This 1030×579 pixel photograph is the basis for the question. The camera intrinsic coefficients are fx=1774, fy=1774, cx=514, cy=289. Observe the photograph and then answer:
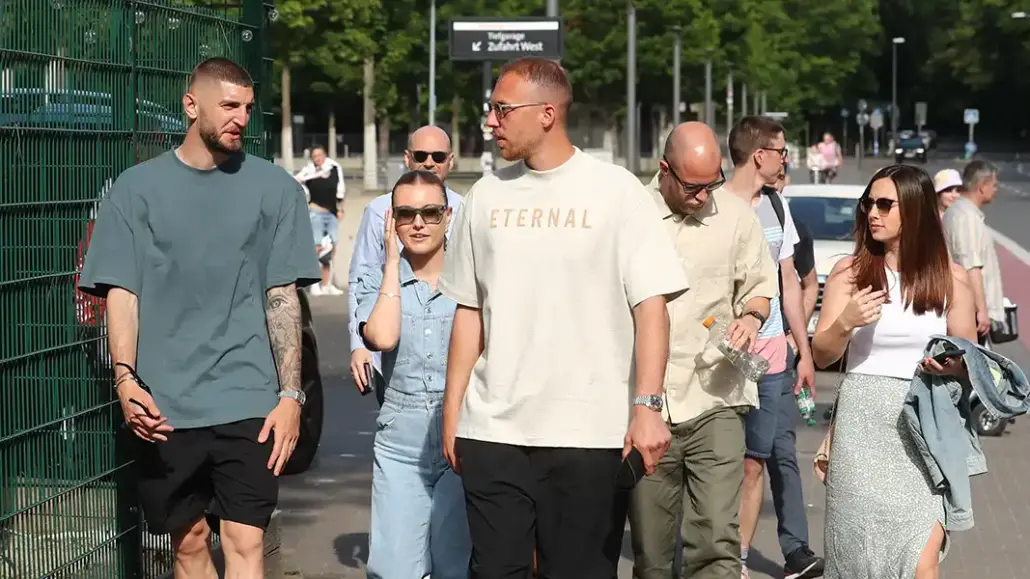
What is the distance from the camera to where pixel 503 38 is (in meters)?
18.2

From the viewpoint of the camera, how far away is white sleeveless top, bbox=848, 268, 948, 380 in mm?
5449

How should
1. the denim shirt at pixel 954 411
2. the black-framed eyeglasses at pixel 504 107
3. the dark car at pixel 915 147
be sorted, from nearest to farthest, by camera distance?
the black-framed eyeglasses at pixel 504 107
the denim shirt at pixel 954 411
the dark car at pixel 915 147

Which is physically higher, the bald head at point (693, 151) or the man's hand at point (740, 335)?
the bald head at point (693, 151)

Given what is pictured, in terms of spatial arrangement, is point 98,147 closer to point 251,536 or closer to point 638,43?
point 251,536

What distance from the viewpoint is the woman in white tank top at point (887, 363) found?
17.5 feet

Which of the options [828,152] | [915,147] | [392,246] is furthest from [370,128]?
[392,246]

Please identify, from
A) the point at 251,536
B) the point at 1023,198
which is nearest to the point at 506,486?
→ the point at 251,536

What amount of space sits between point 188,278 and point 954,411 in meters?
2.30

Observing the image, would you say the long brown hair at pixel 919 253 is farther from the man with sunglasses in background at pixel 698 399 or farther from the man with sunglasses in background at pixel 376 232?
the man with sunglasses in background at pixel 376 232

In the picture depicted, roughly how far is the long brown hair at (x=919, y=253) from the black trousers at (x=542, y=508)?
127cm

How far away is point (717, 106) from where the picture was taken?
80.8 meters

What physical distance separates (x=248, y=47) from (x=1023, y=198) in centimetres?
4837

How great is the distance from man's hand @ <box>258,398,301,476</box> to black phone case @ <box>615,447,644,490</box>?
1110mm

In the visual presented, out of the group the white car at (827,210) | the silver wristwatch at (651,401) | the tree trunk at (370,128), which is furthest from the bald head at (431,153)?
the tree trunk at (370,128)
